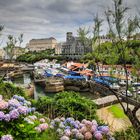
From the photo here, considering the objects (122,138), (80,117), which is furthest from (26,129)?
(80,117)

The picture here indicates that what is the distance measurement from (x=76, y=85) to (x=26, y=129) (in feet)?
138

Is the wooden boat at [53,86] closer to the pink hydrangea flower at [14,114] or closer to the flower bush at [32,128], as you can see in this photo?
the flower bush at [32,128]

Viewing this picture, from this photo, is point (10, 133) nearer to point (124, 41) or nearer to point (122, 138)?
point (122, 138)

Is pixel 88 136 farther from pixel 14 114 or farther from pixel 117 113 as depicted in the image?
pixel 117 113

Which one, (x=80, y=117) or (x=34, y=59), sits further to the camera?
(x=34, y=59)

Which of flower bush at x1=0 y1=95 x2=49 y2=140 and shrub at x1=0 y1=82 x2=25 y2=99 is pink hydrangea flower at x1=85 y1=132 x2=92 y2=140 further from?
shrub at x1=0 y1=82 x2=25 y2=99

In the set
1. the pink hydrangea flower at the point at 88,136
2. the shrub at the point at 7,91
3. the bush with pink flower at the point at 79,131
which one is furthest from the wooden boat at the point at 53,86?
the pink hydrangea flower at the point at 88,136

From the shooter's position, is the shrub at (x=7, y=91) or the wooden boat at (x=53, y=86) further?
the wooden boat at (x=53, y=86)

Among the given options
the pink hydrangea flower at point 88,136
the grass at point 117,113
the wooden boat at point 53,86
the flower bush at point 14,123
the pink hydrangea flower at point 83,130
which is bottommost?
the wooden boat at point 53,86

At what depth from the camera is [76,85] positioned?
46.5 metres

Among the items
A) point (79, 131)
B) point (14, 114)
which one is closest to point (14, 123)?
point (14, 114)

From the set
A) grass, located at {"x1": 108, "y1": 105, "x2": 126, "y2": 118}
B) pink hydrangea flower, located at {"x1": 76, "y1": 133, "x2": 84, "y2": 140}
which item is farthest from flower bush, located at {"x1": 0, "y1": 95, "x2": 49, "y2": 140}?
grass, located at {"x1": 108, "y1": 105, "x2": 126, "y2": 118}

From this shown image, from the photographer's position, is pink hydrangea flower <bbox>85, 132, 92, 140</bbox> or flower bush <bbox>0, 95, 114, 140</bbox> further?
pink hydrangea flower <bbox>85, 132, 92, 140</bbox>

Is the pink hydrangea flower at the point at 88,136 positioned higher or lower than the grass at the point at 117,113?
higher
